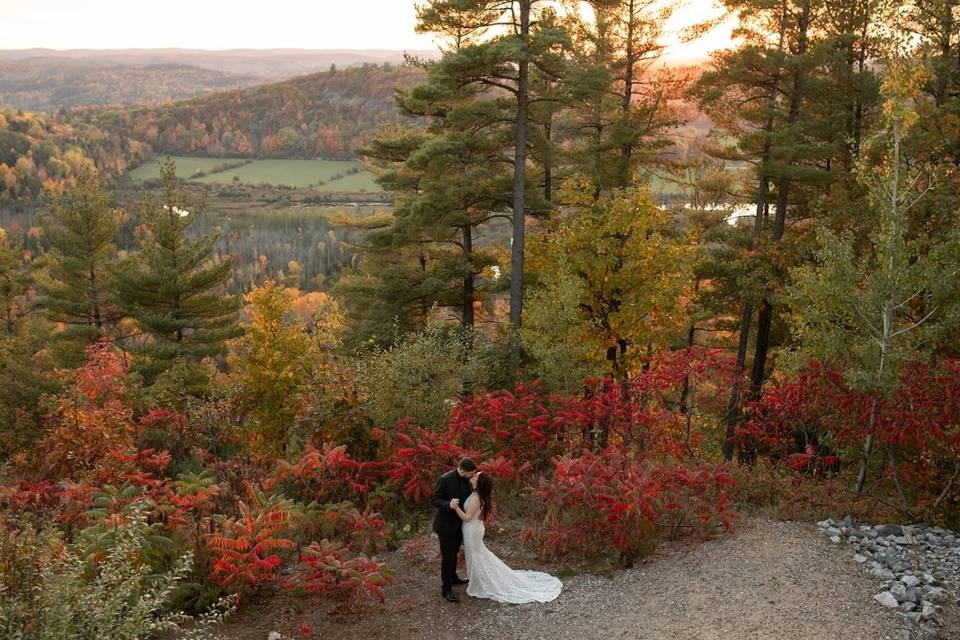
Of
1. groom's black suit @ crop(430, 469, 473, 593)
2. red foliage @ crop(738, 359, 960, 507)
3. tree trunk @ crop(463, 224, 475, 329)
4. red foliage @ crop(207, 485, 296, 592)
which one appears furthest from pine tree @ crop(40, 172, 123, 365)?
red foliage @ crop(738, 359, 960, 507)

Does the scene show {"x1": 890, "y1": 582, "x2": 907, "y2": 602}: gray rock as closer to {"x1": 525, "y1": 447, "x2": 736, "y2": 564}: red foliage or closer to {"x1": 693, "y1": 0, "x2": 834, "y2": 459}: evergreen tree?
{"x1": 525, "y1": 447, "x2": 736, "y2": 564}: red foliage

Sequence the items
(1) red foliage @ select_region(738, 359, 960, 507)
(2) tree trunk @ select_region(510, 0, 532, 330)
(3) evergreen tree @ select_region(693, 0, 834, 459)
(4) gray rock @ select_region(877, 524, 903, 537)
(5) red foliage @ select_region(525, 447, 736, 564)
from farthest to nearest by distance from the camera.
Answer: (3) evergreen tree @ select_region(693, 0, 834, 459) → (2) tree trunk @ select_region(510, 0, 532, 330) → (1) red foliage @ select_region(738, 359, 960, 507) → (4) gray rock @ select_region(877, 524, 903, 537) → (5) red foliage @ select_region(525, 447, 736, 564)

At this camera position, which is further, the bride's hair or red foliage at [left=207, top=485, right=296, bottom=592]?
the bride's hair

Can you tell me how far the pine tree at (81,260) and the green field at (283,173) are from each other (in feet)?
472

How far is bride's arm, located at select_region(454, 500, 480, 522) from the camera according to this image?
8.70 metres

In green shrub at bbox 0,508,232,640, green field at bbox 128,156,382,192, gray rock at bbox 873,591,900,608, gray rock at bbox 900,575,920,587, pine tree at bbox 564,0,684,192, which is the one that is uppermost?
pine tree at bbox 564,0,684,192

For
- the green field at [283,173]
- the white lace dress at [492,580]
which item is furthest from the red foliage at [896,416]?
the green field at [283,173]

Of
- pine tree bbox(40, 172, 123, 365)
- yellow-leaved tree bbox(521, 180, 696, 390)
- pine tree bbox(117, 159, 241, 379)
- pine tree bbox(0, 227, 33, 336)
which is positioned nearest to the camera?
yellow-leaved tree bbox(521, 180, 696, 390)

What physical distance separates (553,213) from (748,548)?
12.7 meters

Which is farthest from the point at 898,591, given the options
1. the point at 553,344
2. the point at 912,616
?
the point at 553,344

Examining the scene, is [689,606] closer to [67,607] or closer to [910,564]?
[910,564]

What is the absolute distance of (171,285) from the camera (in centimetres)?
2444

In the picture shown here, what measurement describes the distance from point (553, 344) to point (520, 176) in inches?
200

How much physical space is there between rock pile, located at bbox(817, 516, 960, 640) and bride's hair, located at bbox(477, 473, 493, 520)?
4.57 m
